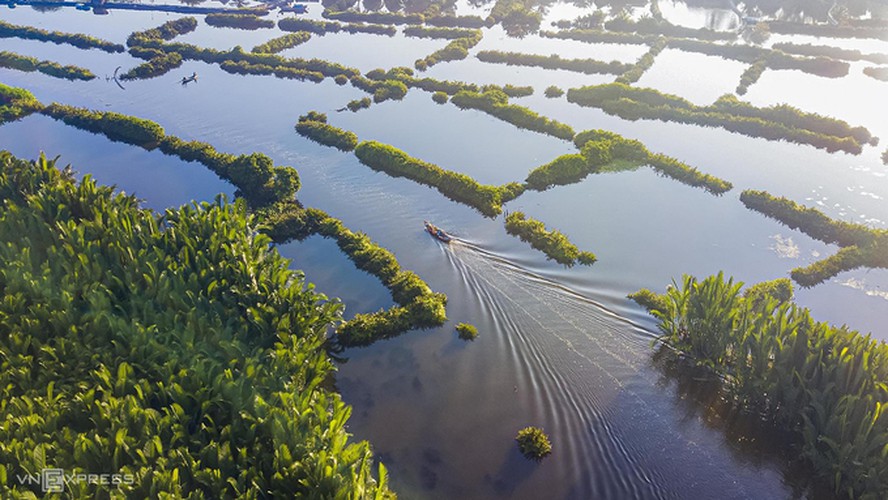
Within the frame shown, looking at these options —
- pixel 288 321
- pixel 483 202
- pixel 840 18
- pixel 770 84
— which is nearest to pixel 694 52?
pixel 770 84

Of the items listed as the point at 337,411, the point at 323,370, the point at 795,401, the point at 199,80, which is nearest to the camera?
the point at 337,411

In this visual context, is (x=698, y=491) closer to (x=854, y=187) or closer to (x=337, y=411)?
(x=337, y=411)

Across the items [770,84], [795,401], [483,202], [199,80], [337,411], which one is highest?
[770,84]

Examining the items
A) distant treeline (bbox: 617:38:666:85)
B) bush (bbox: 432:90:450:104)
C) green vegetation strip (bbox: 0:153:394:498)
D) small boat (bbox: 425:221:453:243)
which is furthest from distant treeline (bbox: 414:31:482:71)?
green vegetation strip (bbox: 0:153:394:498)

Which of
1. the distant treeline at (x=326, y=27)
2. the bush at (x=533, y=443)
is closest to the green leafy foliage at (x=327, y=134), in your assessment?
the bush at (x=533, y=443)

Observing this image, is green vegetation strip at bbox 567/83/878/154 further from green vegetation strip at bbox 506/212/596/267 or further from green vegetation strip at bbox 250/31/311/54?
green vegetation strip at bbox 250/31/311/54

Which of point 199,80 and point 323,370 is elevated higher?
point 199,80
